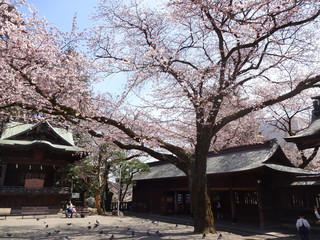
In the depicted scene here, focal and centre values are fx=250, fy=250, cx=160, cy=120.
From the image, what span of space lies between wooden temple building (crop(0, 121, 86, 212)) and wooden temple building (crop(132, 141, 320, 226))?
8.94m

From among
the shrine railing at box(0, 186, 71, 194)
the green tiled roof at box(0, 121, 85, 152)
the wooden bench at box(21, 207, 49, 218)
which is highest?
the green tiled roof at box(0, 121, 85, 152)

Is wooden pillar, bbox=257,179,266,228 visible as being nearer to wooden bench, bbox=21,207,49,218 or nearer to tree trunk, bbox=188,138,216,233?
tree trunk, bbox=188,138,216,233

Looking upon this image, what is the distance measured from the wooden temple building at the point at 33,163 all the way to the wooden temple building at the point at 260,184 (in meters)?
8.94

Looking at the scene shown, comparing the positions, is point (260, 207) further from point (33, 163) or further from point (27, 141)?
point (27, 141)

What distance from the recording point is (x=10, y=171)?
71.4 feet

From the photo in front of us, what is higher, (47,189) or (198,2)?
(198,2)

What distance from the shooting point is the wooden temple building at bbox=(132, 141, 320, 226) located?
1451 cm

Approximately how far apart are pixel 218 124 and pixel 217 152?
8961 millimetres

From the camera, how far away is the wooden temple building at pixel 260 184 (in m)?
14.5

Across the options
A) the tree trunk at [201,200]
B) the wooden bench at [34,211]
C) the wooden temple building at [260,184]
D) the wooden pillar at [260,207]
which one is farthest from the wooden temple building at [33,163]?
the wooden pillar at [260,207]

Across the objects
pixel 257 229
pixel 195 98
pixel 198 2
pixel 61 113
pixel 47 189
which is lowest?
pixel 257 229

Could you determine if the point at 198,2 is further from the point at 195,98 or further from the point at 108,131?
the point at 108,131

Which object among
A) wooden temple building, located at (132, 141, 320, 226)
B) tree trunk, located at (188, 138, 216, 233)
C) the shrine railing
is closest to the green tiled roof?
the shrine railing

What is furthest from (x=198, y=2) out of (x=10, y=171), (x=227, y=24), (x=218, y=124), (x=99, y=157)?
(x=10, y=171)
